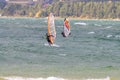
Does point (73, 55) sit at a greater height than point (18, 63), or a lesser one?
greater

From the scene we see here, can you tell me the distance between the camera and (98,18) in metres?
188

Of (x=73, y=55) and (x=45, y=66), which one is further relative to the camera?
(x=73, y=55)

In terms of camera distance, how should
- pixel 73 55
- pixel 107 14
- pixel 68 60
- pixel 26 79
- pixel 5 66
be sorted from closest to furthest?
pixel 26 79
pixel 5 66
pixel 68 60
pixel 73 55
pixel 107 14

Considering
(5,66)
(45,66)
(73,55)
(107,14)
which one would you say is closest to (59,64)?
(45,66)

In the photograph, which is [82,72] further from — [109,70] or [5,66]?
[5,66]

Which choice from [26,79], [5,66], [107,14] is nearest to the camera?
[26,79]

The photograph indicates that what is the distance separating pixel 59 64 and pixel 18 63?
74.3 inches

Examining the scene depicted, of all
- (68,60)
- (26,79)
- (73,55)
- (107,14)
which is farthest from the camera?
(107,14)

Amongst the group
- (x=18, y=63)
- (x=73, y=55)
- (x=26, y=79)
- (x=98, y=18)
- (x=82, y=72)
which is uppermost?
(x=98, y=18)

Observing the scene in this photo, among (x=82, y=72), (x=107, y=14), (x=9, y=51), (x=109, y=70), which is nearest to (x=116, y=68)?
(x=109, y=70)

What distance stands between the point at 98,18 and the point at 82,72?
6584 inches

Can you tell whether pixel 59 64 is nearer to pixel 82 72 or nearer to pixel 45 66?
pixel 45 66

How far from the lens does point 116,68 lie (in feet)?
77.6

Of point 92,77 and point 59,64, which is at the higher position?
point 59,64
